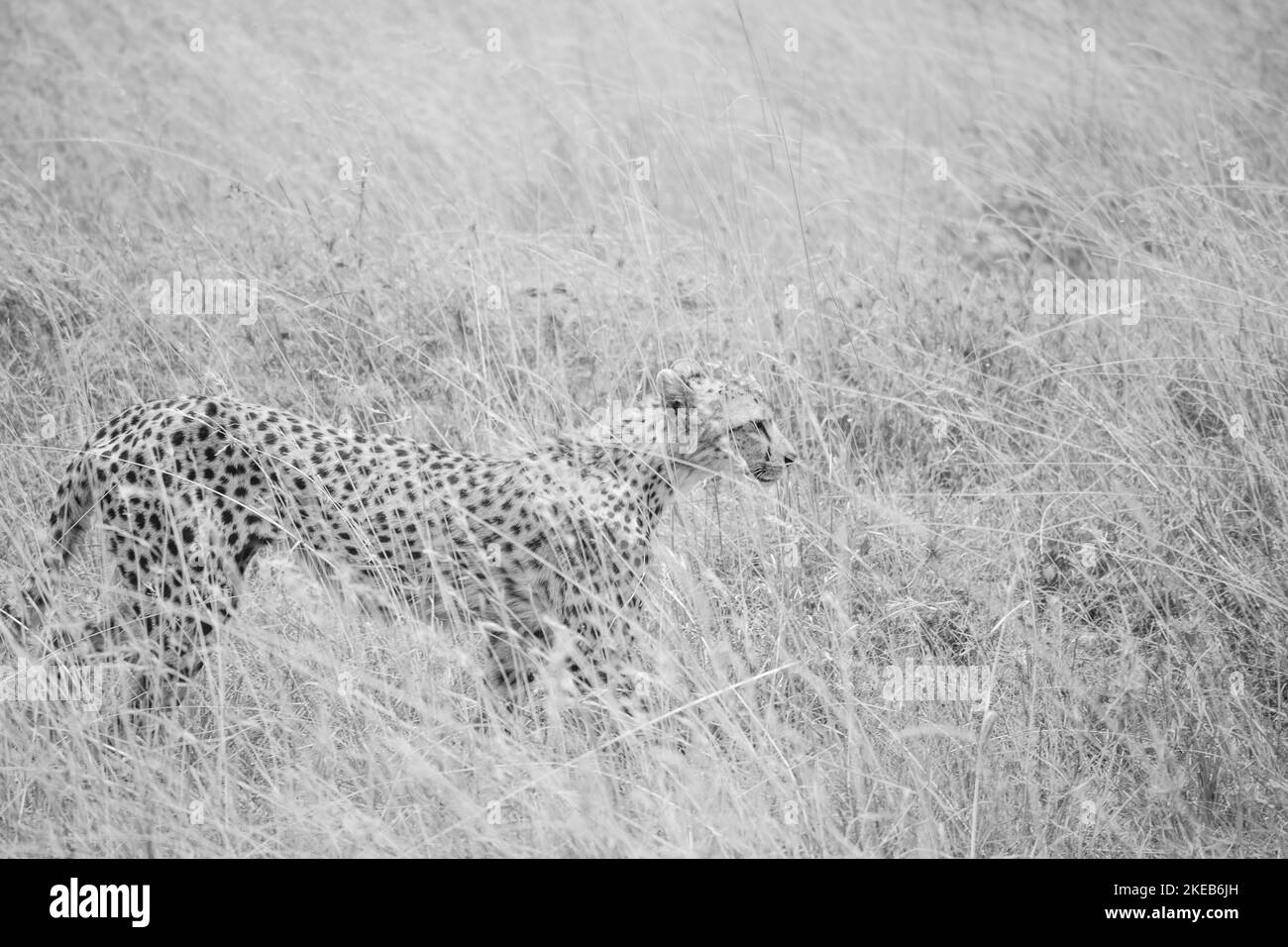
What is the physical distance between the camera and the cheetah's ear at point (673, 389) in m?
4.68

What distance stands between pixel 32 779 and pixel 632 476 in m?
2.08

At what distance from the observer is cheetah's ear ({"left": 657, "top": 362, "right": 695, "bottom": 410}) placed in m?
4.68

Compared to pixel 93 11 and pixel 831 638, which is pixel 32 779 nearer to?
pixel 831 638

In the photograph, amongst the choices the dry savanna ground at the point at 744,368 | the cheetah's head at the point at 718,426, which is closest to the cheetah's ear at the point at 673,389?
the cheetah's head at the point at 718,426

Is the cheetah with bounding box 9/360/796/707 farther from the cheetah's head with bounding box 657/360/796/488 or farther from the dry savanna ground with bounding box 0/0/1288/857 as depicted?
the dry savanna ground with bounding box 0/0/1288/857

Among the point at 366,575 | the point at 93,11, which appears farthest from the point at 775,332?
the point at 93,11

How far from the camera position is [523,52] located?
948 centimetres

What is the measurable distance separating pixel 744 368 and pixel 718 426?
118 centimetres

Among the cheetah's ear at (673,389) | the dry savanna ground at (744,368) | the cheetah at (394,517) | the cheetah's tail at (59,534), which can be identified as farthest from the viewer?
the cheetah's ear at (673,389)

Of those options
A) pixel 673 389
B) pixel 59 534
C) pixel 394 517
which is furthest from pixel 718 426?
pixel 59 534

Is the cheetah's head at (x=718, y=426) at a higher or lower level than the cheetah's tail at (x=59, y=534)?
higher

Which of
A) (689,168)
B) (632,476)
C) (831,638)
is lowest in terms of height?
(831,638)

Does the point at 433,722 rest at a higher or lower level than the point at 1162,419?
lower

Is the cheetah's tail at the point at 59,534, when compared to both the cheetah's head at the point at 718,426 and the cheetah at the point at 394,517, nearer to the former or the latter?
the cheetah at the point at 394,517
